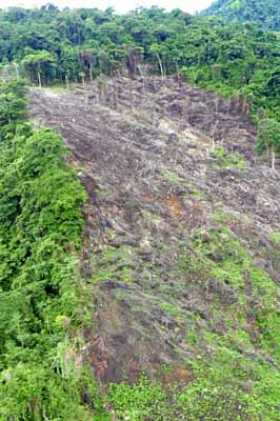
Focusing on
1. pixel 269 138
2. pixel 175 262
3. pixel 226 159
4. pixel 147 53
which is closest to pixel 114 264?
pixel 175 262

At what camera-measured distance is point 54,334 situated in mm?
18281

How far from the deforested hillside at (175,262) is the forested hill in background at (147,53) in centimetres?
585

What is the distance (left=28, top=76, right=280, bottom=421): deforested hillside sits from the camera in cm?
1897

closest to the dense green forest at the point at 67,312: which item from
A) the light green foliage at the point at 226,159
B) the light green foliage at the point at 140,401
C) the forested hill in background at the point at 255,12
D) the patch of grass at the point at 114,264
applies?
the light green foliage at the point at 140,401

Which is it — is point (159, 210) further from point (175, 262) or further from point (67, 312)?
point (67, 312)

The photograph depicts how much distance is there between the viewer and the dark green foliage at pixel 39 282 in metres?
16.6

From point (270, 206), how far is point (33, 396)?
1789 cm

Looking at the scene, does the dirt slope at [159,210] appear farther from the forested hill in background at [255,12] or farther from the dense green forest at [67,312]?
the forested hill in background at [255,12]

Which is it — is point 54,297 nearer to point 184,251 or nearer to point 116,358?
point 116,358

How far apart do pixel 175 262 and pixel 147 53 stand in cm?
2757

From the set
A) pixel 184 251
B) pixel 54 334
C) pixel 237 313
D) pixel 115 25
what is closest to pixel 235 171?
pixel 184 251

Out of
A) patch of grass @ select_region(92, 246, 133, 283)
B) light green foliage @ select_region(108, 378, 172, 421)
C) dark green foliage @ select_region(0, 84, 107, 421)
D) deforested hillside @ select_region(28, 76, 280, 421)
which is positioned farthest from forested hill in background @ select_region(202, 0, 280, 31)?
light green foliage @ select_region(108, 378, 172, 421)

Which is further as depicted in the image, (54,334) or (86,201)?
(86,201)

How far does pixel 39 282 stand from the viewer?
65.8ft
